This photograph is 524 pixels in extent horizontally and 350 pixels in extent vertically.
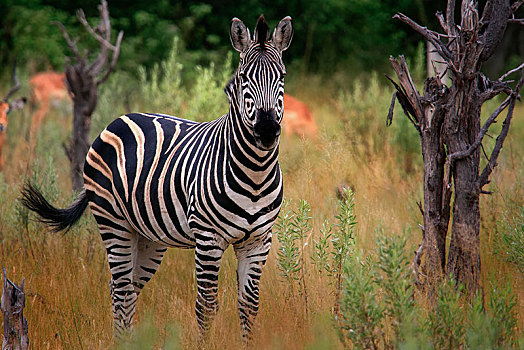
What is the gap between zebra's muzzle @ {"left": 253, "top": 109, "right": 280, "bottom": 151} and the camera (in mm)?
3072

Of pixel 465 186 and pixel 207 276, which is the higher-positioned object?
pixel 465 186

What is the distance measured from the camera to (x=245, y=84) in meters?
3.23

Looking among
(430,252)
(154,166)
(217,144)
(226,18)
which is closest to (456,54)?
(430,252)

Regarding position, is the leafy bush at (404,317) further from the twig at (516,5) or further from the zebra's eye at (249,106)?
the twig at (516,5)

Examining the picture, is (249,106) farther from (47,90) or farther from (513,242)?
(47,90)

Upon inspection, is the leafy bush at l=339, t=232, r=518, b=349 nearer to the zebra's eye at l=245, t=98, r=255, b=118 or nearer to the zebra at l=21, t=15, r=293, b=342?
the zebra at l=21, t=15, r=293, b=342

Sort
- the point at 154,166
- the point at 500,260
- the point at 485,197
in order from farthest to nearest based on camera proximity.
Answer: the point at 485,197, the point at 500,260, the point at 154,166

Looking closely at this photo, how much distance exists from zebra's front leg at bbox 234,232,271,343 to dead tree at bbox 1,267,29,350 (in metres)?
1.21

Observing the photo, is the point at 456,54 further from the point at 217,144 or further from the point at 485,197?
the point at 485,197

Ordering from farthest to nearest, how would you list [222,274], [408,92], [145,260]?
[222,274] → [145,260] → [408,92]

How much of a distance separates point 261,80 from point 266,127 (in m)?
0.26

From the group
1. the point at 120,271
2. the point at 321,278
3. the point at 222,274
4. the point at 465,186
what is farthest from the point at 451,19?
the point at 120,271

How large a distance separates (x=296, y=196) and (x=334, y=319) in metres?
2.32

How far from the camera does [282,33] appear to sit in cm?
343
